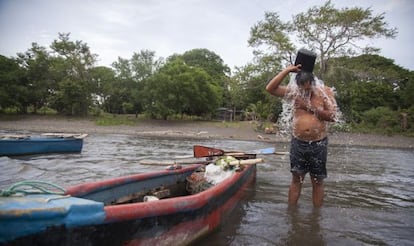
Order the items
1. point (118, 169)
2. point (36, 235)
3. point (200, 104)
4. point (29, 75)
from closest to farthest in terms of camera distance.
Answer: point (36, 235) → point (118, 169) → point (29, 75) → point (200, 104)

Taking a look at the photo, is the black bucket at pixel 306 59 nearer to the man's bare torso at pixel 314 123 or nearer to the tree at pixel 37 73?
the man's bare torso at pixel 314 123

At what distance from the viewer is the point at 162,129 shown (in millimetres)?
25344

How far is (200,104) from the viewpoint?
102ft

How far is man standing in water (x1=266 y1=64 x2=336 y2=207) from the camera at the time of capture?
181 inches

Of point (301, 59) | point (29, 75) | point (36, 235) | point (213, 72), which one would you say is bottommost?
point (36, 235)

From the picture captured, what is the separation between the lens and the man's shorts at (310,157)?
15.3 feet

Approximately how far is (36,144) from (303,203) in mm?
9194

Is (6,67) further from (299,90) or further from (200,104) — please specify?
(299,90)

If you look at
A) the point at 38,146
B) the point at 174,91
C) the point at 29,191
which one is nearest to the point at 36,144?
the point at 38,146

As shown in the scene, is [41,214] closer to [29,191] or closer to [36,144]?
[29,191]

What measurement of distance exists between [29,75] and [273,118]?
877 inches

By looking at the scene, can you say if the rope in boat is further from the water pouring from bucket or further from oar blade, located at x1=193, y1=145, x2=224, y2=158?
oar blade, located at x1=193, y1=145, x2=224, y2=158

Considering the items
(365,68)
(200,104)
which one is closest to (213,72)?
(200,104)

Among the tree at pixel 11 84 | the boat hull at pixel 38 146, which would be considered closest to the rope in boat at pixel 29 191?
the boat hull at pixel 38 146
